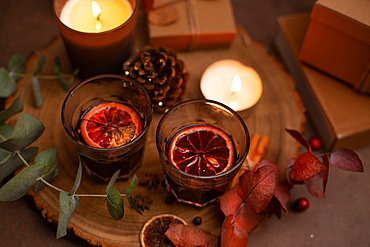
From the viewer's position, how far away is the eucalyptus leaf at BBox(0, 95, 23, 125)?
989 mm

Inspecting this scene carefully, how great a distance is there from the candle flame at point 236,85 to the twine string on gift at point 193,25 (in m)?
0.27

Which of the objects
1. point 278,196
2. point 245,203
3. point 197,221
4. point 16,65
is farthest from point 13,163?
point 278,196

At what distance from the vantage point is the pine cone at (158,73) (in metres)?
1.10

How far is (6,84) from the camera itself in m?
1.15

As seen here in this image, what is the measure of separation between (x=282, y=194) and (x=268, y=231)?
15cm

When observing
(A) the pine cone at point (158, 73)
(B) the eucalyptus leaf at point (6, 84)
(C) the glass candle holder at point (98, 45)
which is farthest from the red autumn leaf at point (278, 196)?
(B) the eucalyptus leaf at point (6, 84)

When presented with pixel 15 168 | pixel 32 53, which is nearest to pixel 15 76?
pixel 32 53

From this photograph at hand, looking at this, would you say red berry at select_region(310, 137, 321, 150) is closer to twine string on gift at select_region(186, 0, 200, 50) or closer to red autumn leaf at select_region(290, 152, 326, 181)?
red autumn leaf at select_region(290, 152, 326, 181)

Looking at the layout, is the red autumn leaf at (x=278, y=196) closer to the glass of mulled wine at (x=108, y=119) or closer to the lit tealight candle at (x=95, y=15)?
the glass of mulled wine at (x=108, y=119)

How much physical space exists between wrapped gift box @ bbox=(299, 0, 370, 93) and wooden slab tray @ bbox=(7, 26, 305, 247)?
149 millimetres

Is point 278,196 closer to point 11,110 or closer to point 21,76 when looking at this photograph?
point 11,110

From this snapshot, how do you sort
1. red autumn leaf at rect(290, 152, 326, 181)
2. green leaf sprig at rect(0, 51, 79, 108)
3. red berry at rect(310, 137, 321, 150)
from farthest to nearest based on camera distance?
red berry at rect(310, 137, 321, 150)
green leaf sprig at rect(0, 51, 79, 108)
red autumn leaf at rect(290, 152, 326, 181)

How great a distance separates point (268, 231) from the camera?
110 cm

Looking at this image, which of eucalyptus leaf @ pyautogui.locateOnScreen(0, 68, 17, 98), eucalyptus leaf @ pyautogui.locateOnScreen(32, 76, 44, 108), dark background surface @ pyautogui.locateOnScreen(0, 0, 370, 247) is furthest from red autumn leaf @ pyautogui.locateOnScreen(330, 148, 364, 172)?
eucalyptus leaf @ pyautogui.locateOnScreen(0, 68, 17, 98)
